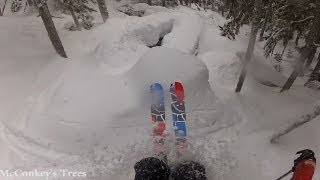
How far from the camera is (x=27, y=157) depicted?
413 inches

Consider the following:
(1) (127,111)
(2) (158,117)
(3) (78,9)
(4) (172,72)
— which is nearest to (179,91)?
(2) (158,117)

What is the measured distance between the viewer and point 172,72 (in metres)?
11.6

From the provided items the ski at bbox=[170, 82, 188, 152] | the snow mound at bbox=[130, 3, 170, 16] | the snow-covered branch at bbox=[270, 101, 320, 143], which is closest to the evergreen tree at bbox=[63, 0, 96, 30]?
the snow mound at bbox=[130, 3, 170, 16]

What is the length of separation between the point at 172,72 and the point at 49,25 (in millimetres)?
6043

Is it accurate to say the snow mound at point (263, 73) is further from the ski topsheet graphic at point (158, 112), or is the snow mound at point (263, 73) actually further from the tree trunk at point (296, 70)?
the ski topsheet graphic at point (158, 112)

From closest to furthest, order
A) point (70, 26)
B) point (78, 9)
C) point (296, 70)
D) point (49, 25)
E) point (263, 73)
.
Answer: point (296, 70)
point (49, 25)
point (263, 73)
point (78, 9)
point (70, 26)

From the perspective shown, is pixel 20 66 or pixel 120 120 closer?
pixel 120 120

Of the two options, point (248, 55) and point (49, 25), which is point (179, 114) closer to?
point (248, 55)

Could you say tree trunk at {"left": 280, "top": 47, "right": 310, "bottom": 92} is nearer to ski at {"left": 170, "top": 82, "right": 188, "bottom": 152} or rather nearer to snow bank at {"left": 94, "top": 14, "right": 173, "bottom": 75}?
ski at {"left": 170, "top": 82, "right": 188, "bottom": 152}

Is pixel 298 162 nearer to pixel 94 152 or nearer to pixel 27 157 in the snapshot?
pixel 94 152

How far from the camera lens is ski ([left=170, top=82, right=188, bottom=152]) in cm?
1010

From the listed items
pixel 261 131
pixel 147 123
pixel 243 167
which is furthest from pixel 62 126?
pixel 261 131

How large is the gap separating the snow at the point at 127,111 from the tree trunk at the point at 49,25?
1.53 ft

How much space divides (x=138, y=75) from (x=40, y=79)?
4573mm
